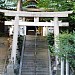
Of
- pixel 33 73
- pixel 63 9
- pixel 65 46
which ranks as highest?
pixel 63 9

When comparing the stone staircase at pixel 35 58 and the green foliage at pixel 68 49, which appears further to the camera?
the stone staircase at pixel 35 58

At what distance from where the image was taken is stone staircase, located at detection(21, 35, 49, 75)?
18750mm

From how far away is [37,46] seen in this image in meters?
23.0

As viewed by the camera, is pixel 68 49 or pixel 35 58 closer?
pixel 68 49

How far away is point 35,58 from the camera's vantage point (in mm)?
20469

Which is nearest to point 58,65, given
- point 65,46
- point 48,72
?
point 48,72

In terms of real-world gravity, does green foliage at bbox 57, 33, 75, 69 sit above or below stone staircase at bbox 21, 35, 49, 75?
above

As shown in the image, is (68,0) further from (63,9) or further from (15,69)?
(15,69)

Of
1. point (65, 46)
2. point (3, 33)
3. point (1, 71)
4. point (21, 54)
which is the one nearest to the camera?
point (65, 46)

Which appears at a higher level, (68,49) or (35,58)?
(68,49)

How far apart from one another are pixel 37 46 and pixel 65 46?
1264 centimetres

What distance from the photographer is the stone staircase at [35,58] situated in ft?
61.5

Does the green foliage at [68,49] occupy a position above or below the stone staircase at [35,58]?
above

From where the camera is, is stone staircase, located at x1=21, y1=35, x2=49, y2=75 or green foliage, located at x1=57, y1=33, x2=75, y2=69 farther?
stone staircase, located at x1=21, y1=35, x2=49, y2=75
